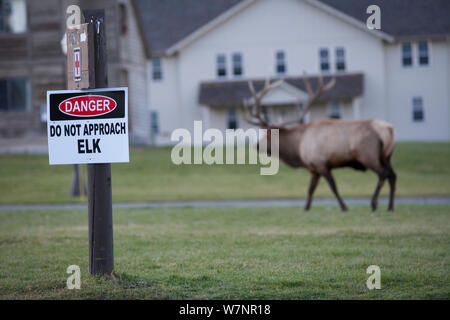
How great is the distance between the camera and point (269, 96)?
37.7 m

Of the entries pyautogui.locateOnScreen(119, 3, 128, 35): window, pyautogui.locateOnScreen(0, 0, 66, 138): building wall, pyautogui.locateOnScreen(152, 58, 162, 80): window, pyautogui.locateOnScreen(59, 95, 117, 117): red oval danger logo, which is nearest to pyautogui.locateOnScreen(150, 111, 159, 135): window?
pyautogui.locateOnScreen(152, 58, 162, 80): window

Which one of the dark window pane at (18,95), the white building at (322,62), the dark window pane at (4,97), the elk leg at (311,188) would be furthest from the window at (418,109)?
the elk leg at (311,188)

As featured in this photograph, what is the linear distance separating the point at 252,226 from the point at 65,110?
6.06 metres

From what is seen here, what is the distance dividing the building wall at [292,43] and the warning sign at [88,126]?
31826 millimetres

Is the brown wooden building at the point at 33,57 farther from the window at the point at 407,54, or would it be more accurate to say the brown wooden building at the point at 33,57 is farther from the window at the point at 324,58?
the window at the point at 407,54

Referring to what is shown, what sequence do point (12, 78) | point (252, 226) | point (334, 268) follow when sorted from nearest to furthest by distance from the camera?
point (334, 268)
point (252, 226)
point (12, 78)

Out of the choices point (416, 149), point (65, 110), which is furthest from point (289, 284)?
point (416, 149)

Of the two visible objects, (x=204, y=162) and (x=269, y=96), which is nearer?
(x=204, y=162)

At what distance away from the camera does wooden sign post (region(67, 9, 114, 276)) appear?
733cm

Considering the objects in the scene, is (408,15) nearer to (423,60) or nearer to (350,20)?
(423,60)

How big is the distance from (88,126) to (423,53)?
1376 inches

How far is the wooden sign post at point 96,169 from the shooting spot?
7.33 meters

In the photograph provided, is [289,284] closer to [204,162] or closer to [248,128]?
[204,162]

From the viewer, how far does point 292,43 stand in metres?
39.1
